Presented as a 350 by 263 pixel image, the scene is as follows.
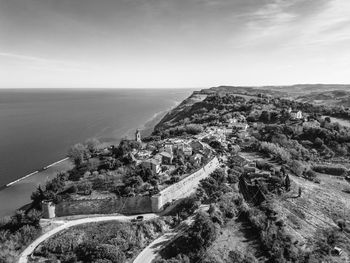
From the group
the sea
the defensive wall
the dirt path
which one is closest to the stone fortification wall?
the defensive wall

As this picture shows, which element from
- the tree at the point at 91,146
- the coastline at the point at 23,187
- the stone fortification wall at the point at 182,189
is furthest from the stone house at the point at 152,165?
the coastline at the point at 23,187

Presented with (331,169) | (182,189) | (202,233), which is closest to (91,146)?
(182,189)

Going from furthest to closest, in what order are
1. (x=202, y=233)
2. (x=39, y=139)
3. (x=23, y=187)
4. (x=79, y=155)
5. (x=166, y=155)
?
(x=39, y=139) < (x=79, y=155) < (x=23, y=187) < (x=166, y=155) < (x=202, y=233)

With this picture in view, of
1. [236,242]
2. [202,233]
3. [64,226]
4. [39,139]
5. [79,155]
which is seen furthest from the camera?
[39,139]

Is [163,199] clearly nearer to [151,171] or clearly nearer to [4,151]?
[151,171]

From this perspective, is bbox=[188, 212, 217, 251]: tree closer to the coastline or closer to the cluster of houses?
the cluster of houses

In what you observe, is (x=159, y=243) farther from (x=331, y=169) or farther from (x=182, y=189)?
(x=331, y=169)
